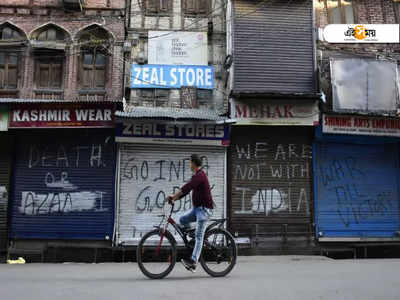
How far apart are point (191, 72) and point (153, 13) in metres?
2.36

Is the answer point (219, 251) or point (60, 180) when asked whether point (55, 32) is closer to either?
point (60, 180)

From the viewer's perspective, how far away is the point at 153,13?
511 inches

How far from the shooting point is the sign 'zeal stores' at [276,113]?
11.7 meters

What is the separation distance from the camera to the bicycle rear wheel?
21.6ft

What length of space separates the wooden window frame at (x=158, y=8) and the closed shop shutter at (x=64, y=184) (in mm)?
4210

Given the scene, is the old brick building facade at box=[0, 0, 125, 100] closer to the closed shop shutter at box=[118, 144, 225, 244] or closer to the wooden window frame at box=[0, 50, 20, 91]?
the wooden window frame at box=[0, 50, 20, 91]

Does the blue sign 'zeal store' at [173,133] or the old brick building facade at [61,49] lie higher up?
the old brick building facade at [61,49]

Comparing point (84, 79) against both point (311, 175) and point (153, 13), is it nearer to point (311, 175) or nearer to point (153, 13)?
point (153, 13)

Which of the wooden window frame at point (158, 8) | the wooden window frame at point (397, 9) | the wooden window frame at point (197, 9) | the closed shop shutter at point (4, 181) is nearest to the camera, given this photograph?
the closed shop shutter at point (4, 181)

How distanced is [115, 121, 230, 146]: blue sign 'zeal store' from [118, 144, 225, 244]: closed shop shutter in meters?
0.28

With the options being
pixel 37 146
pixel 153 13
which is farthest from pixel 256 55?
pixel 37 146

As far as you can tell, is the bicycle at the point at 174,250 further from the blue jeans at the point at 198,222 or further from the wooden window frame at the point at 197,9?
the wooden window frame at the point at 197,9

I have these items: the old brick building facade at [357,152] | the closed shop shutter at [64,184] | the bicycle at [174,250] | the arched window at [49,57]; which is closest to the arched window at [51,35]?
the arched window at [49,57]

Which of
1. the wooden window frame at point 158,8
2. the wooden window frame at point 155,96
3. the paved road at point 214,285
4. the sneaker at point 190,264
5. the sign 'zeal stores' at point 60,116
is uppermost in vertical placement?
the wooden window frame at point 158,8
